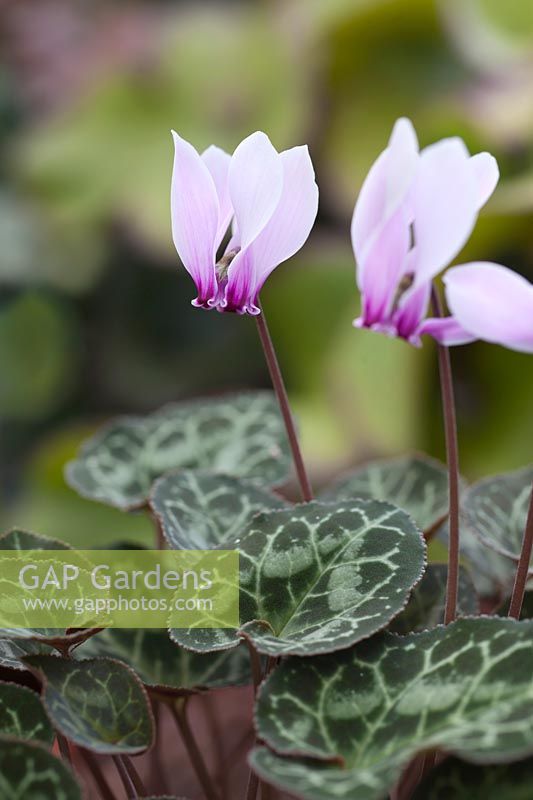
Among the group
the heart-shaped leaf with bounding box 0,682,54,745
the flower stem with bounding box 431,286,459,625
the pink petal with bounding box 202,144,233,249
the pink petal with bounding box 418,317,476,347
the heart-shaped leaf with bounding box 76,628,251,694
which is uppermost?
the pink petal with bounding box 202,144,233,249

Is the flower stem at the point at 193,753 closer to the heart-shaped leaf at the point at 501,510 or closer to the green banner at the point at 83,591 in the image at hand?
the green banner at the point at 83,591

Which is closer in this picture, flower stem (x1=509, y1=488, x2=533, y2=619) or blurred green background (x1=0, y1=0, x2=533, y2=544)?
flower stem (x1=509, y1=488, x2=533, y2=619)

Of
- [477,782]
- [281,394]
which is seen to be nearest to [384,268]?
[281,394]

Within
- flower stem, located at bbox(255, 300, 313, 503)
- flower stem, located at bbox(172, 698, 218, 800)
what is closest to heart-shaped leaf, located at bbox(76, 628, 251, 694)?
flower stem, located at bbox(172, 698, 218, 800)

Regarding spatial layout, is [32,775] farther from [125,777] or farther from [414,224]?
[414,224]

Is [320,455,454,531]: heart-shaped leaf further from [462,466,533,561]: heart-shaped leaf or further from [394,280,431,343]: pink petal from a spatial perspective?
[394,280,431,343]: pink petal
